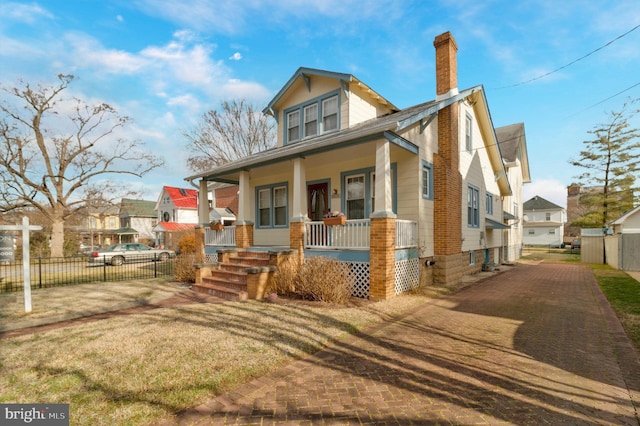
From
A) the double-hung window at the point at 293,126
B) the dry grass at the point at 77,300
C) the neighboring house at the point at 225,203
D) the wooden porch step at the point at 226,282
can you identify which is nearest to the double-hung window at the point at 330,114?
the double-hung window at the point at 293,126

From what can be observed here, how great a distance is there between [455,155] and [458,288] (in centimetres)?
471

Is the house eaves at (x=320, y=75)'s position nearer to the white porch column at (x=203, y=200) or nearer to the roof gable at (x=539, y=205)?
the white porch column at (x=203, y=200)

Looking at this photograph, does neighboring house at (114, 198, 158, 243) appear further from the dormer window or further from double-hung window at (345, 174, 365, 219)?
double-hung window at (345, 174, 365, 219)

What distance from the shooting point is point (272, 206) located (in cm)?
1363

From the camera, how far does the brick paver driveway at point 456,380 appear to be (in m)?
3.08

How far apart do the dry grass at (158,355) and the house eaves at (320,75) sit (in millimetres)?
8380

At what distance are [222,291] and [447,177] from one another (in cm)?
813

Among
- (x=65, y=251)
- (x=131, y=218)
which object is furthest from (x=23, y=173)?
(x=131, y=218)

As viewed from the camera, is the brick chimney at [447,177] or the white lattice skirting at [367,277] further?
the brick chimney at [447,177]

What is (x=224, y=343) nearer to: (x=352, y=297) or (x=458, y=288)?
(x=352, y=297)

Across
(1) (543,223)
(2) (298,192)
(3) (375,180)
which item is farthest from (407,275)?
(1) (543,223)

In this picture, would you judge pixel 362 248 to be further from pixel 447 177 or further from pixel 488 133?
pixel 488 133

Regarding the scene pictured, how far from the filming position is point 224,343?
4.87 m

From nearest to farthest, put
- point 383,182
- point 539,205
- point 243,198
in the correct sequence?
point 383,182
point 243,198
point 539,205
